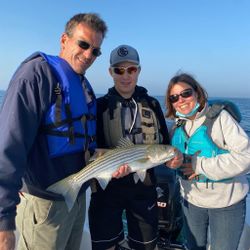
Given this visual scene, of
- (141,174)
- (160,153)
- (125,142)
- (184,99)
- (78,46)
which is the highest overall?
(78,46)

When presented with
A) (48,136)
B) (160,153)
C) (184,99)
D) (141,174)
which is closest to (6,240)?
(48,136)

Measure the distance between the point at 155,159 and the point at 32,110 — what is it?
5.67 ft

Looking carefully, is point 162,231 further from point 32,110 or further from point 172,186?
point 32,110

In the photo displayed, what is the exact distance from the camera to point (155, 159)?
3.84m

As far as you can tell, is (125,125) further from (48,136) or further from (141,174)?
(48,136)

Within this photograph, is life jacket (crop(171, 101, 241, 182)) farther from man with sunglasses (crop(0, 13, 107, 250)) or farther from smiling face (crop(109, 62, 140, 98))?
man with sunglasses (crop(0, 13, 107, 250))

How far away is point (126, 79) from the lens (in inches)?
162

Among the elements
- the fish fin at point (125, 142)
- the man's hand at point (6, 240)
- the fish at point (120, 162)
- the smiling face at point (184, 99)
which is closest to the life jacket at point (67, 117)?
the fish at point (120, 162)

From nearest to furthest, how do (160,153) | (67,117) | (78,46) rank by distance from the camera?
(67,117) < (78,46) < (160,153)

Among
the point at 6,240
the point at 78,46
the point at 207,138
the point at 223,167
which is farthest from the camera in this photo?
the point at 207,138

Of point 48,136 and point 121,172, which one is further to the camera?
point 121,172

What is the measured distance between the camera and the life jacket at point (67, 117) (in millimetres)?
3053

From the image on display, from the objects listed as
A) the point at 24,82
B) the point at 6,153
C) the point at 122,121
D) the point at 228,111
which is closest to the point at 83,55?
the point at 24,82

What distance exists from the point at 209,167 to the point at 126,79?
158cm
